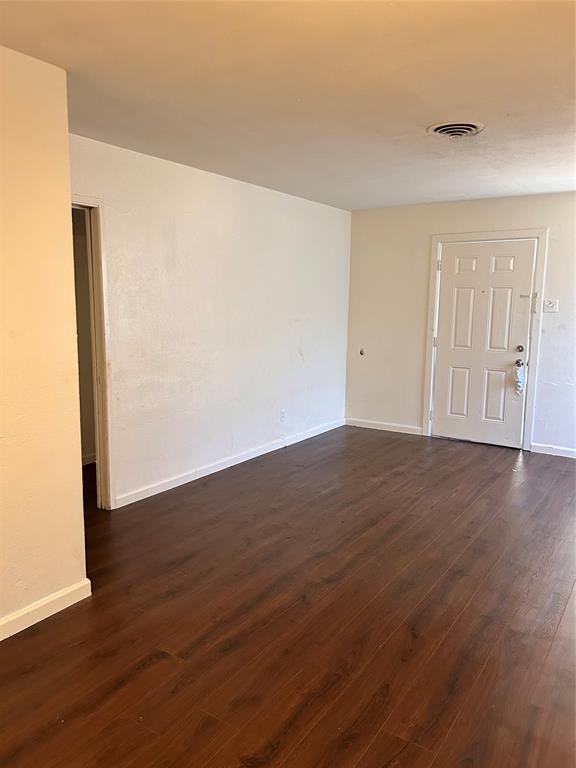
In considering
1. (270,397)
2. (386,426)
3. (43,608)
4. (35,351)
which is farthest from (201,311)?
(386,426)

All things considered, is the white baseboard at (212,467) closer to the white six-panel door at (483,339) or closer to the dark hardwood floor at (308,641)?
the dark hardwood floor at (308,641)

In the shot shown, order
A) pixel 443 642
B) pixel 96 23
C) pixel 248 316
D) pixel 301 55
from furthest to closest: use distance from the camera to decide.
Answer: pixel 248 316 → pixel 443 642 → pixel 301 55 → pixel 96 23

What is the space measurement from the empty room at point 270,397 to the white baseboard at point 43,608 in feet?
0.03

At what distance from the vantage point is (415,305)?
6.02 m

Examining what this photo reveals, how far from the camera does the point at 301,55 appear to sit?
2.23 m

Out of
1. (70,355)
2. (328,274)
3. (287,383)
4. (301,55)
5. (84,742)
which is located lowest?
(84,742)

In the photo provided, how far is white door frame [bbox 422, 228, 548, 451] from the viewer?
17.4 feet

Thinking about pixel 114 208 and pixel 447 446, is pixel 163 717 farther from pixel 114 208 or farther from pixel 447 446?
pixel 447 446

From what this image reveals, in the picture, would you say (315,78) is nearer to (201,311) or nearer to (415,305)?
(201,311)

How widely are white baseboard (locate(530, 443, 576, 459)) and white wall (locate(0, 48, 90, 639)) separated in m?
4.46

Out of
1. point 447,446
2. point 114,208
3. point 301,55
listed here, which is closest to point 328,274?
point 447,446

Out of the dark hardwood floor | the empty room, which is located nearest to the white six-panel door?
the empty room

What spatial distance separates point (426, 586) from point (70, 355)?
2132mm

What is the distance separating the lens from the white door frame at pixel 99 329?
360cm
